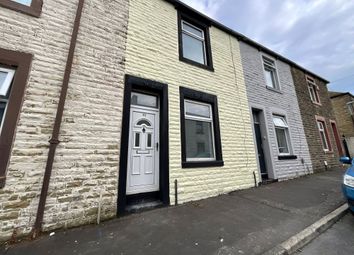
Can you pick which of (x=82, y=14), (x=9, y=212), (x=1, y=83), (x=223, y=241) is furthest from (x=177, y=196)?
(x=82, y=14)

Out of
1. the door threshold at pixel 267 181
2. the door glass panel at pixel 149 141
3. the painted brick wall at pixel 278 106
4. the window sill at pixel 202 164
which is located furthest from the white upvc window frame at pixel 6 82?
the door threshold at pixel 267 181

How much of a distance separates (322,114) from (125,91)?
40.6ft

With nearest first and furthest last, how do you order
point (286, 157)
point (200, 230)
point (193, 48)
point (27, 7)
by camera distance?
point (200, 230), point (27, 7), point (193, 48), point (286, 157)

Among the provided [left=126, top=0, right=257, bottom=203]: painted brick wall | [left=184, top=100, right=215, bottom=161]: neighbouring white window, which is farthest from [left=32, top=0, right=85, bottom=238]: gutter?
[left=184, top=100, right=215, bottom=161]: neighbouring white window

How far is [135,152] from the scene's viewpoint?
443 centimetres

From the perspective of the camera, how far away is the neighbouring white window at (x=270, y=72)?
8.94m

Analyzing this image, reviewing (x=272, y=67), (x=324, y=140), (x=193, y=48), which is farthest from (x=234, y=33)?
(x=324, y=140)

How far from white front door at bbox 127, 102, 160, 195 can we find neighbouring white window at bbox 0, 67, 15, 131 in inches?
92.3

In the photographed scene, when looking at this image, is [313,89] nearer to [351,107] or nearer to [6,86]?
[351,107]

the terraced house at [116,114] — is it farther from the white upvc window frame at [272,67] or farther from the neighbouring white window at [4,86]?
the white upvc window frame at [272,67]

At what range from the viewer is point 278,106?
8344 mm

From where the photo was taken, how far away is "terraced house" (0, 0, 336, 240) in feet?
10.4

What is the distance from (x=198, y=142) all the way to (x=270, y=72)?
21.1ft

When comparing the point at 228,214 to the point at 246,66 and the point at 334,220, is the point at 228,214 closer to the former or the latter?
the point at 334,220
